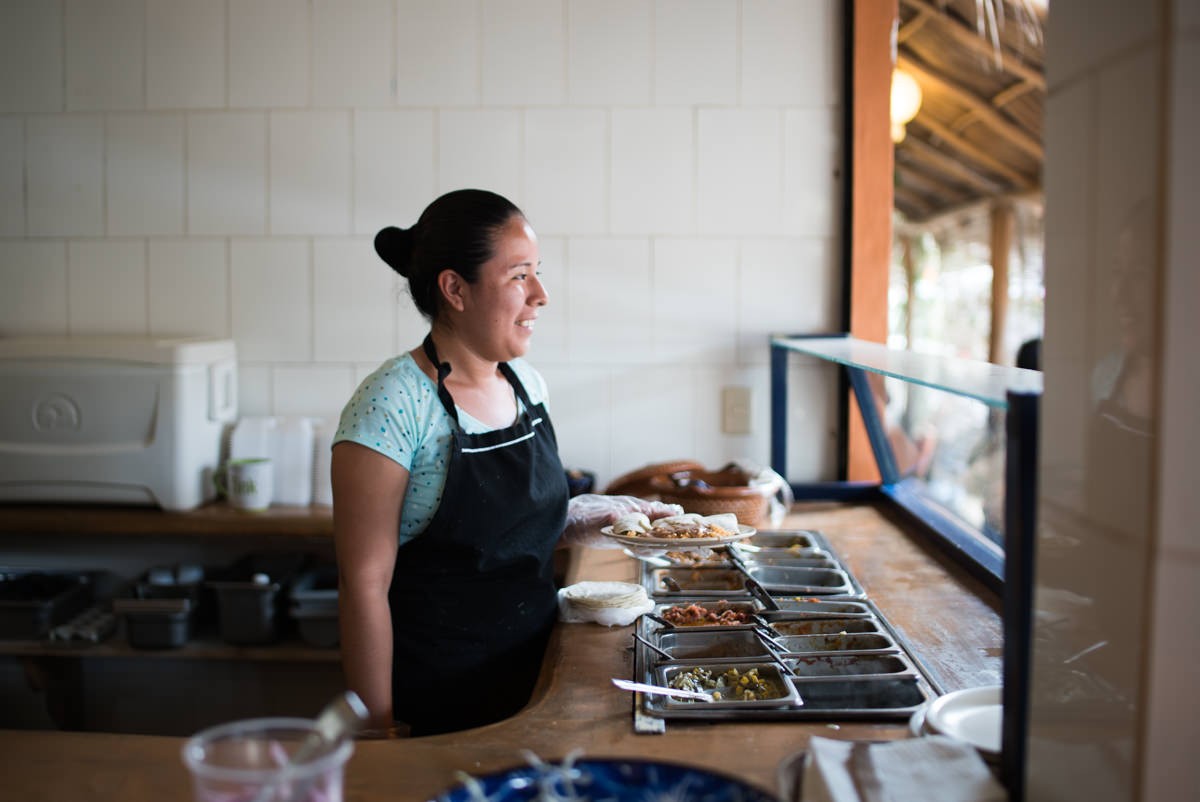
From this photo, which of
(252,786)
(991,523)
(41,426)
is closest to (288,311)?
(41,426)

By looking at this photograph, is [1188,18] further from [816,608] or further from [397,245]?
[397,245]

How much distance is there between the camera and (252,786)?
29.3 inches

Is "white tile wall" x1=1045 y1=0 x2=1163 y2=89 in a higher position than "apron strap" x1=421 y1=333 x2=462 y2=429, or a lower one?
higher

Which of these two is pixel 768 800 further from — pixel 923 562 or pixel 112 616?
pixel 112 616

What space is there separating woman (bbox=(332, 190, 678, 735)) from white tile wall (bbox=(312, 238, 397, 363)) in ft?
3.46

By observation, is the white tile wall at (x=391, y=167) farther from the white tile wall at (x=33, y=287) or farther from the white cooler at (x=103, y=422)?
the white tile wall at (x=33, y=287)

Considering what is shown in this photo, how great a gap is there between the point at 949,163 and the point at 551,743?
7554mm

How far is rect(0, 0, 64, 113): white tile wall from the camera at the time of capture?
2.96 m

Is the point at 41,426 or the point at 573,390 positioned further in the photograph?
the point at 573,390

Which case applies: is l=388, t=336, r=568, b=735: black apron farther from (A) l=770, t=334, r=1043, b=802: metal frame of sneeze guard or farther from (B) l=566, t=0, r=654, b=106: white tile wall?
(B) l=566, t=0, r=654, b=106: white tile wall

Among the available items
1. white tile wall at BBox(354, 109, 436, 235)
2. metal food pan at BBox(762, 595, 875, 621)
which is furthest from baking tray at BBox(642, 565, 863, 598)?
white tile wall at BBox(354, 109, 436, 235)

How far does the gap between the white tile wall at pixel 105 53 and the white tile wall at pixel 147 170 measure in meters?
0.06

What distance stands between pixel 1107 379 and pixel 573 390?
2081mm

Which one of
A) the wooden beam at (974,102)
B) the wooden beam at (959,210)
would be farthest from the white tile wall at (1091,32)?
the wooden beam at (959,210)
